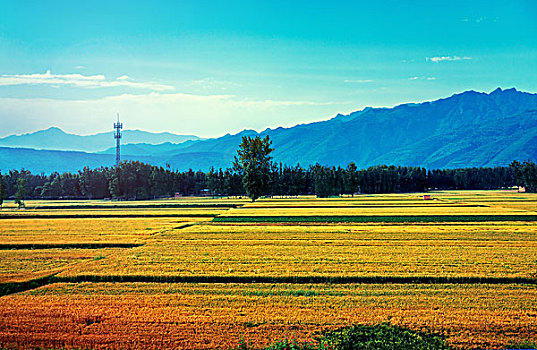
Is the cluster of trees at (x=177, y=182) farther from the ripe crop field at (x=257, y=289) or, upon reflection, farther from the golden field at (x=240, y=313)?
the golden field at (x=240, y=313)

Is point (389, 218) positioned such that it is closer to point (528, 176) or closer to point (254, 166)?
point (254, 166)

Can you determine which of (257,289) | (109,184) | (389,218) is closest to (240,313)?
(257,289)

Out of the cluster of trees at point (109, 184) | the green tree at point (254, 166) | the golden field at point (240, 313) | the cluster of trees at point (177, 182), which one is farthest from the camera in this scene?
the cluster of trees at point (109, 184)

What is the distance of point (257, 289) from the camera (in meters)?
22.2

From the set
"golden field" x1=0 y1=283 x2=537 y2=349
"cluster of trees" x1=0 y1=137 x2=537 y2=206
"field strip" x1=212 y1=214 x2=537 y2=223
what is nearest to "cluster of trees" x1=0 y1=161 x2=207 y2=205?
"cluster of trees" x1=0 y1=137 x2=537 y2=206

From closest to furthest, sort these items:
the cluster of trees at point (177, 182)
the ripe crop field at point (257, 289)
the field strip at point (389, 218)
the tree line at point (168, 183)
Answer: the ripe crop field at point (257, 289) < the field strip at point (389, 218) < the cluster of trees at point (177, 182) < the tree line at point (168, 183)

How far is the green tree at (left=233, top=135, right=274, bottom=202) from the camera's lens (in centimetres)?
10881

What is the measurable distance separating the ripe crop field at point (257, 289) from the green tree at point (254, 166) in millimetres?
67643

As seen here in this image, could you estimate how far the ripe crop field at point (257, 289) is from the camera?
1680 centimetres

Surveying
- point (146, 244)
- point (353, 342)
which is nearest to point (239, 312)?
point (353, 342)

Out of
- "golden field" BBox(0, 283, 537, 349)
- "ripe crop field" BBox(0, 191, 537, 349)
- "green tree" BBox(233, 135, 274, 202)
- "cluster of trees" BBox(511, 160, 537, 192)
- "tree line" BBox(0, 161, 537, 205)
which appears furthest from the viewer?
"cluster of trees" BBox(511, 160, 537, 192)

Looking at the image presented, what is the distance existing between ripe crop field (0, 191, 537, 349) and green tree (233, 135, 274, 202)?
6764cm

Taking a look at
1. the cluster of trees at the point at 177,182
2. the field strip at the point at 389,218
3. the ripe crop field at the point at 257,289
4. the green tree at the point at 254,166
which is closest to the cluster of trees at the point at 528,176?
the cluster of trees at the point at 177,182

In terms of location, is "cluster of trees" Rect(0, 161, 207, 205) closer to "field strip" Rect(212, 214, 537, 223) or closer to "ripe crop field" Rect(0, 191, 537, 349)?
"field strip" Rect(212, 214, 537, 223)
